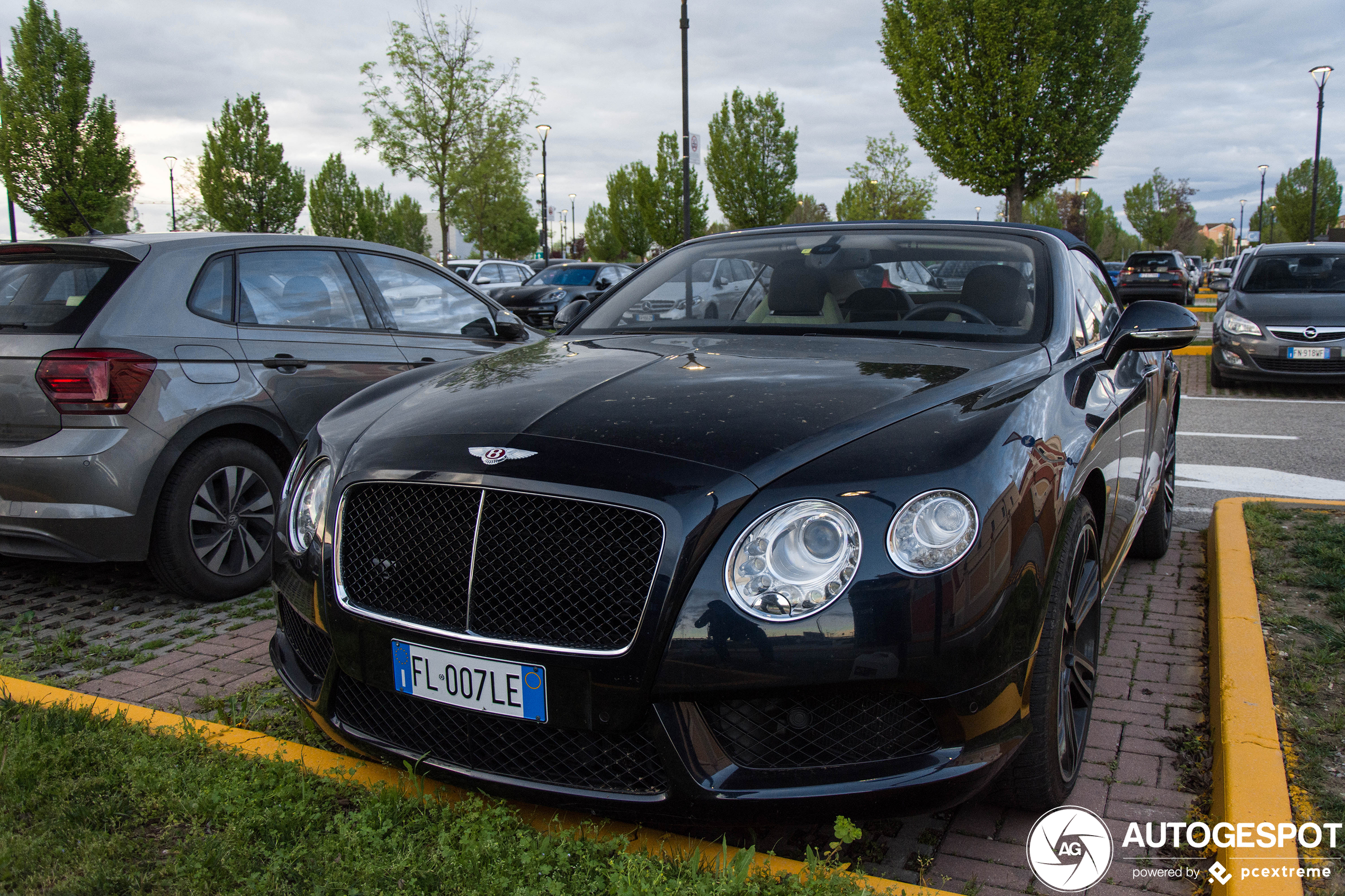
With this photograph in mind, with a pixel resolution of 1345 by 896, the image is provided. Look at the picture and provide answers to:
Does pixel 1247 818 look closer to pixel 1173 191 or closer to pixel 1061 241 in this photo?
pixel 1061 241

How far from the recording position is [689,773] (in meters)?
2.06

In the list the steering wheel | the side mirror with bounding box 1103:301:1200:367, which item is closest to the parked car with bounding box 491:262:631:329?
the steering wheel

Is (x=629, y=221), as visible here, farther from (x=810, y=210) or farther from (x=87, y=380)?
(x=87, y=380)

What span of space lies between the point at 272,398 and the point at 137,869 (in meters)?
2.78

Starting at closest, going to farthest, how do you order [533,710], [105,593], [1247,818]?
[533,710]
[1247,818]
[105,593]

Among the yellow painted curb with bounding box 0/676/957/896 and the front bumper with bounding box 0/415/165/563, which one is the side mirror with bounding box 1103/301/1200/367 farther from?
the front bumper with bounding box 0/415/165/563

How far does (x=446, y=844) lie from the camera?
7.42 ft

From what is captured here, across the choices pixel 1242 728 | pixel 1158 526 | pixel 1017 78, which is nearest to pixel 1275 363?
pixel 1158 526

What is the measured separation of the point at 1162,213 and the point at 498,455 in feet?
287

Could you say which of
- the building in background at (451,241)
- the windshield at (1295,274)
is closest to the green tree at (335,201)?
the building in background at (451,241)

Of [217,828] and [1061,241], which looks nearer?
[217,828]

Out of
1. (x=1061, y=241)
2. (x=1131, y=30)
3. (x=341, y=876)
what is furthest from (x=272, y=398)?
(x=1131, y=30)

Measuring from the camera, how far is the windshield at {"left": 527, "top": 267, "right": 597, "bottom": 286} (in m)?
23.9

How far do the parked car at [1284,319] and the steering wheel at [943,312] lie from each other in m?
9.44
